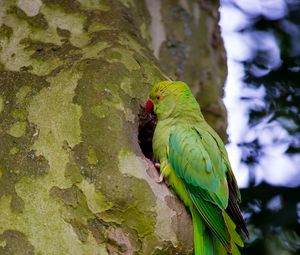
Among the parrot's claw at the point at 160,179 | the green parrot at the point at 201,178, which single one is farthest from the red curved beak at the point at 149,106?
the parrot's claw at the point at 160,179

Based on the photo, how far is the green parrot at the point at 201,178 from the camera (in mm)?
2859

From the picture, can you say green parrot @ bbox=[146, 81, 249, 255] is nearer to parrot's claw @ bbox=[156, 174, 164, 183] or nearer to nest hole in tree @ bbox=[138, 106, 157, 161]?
parrot's claw @ bbox=[156, 174, 164, 183]

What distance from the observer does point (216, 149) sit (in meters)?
3.06

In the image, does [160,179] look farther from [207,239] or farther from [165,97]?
[165,97]

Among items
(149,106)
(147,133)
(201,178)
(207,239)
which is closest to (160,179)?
(201,178)

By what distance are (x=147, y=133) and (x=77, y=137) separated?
0.75m

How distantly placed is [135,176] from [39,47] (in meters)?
0.88

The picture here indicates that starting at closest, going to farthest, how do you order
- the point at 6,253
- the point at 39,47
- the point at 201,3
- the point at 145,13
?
the point at 6,253 < the point at 39,47 < the point at 145,13 < the point at 201,3

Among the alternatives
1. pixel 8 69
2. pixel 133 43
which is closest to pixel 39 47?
pixel 8 69

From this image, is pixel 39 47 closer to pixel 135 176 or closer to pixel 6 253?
pixel 135 176

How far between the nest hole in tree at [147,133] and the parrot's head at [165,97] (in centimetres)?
7

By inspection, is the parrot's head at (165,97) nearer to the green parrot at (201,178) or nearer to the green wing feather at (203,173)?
the green parrot at (201,178)

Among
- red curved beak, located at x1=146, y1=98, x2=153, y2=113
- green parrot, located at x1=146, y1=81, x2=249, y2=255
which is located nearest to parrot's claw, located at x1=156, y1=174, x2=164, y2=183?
green parrot, located at x1=146, y1=81, x2=249, y2=255

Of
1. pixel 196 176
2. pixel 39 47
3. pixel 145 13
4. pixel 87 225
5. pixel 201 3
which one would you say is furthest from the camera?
pixel 201 3
